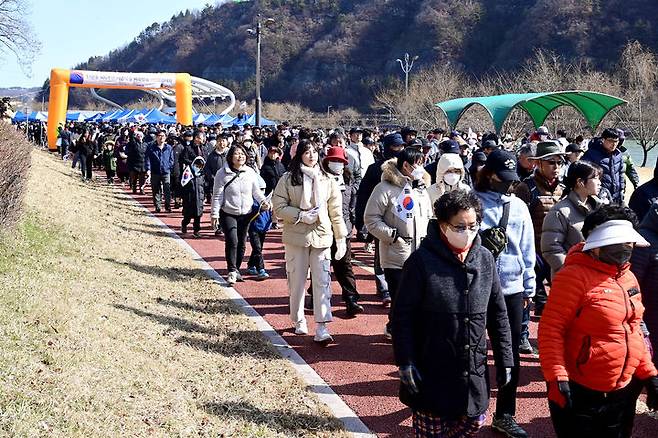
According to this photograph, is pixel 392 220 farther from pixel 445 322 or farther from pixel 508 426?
pixel 445 322

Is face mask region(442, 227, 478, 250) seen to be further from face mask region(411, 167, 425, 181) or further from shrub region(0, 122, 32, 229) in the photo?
shrub region(0, 122, 32, 229)

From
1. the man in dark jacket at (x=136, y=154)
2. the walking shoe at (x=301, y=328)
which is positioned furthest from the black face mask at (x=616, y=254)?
the man in dark jacket at (x=136, y=154)

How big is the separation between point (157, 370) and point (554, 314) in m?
3.39

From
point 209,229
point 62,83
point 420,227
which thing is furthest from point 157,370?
point 62,83

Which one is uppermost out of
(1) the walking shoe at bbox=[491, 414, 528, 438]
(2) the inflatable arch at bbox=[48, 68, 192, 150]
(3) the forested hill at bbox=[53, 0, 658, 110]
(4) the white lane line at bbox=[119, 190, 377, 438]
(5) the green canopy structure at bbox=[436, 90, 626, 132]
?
(3) the forested hill at bbox=[53, 0, 658, 110]

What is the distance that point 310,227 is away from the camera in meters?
6.81

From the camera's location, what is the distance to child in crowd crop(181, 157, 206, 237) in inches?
531

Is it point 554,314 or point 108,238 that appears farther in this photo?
point 108,238

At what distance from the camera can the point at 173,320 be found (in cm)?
742

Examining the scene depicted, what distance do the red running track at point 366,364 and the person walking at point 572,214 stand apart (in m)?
1.13

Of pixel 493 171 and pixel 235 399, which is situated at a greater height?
pixel 493 171

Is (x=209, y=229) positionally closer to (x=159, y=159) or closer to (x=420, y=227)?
(x=159, y=159)

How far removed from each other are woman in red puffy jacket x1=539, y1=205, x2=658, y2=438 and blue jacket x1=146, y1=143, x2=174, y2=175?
13.7 meters

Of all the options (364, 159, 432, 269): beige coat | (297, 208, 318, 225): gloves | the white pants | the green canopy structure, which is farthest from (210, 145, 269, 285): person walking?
the green canopy structure
